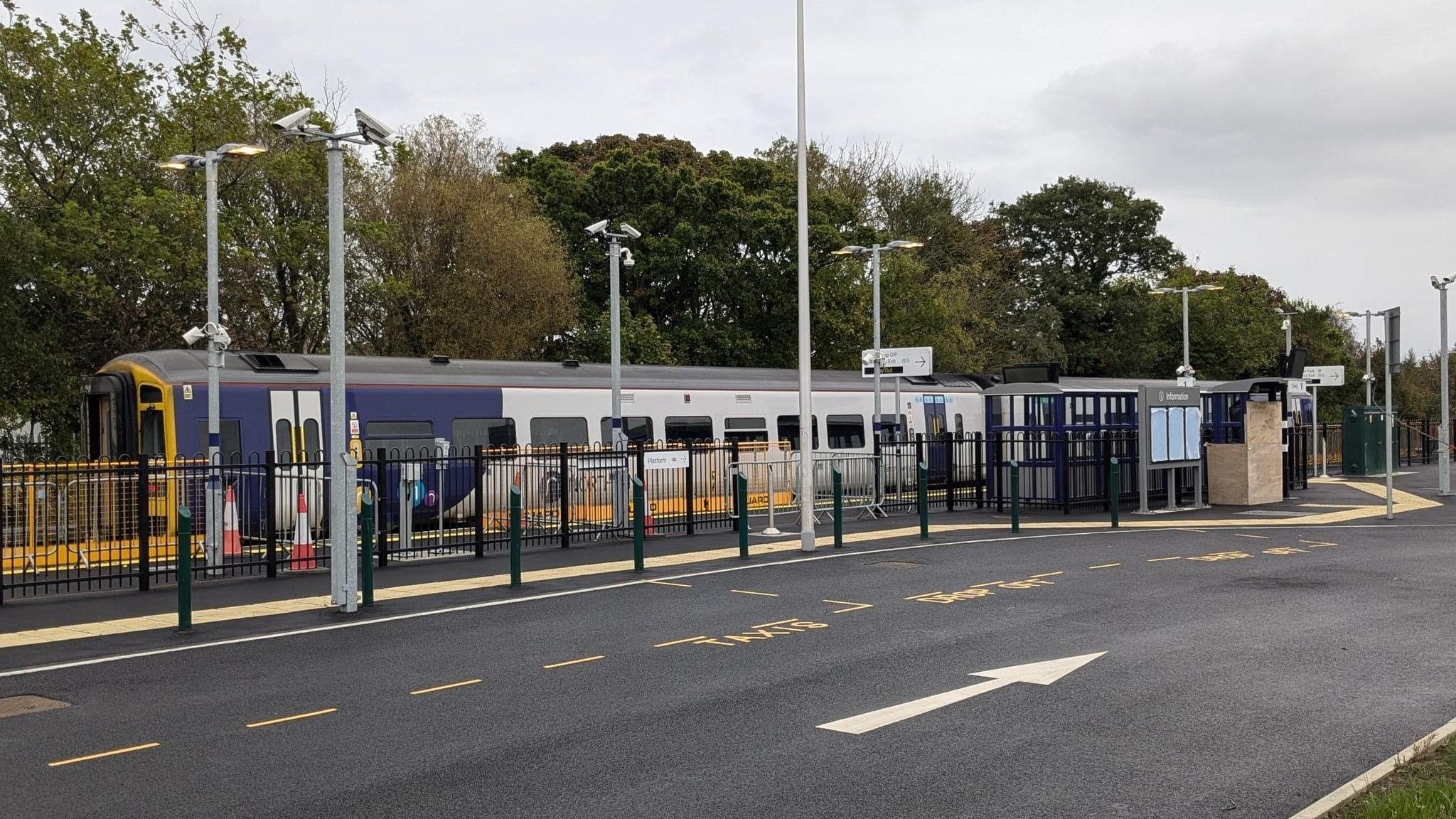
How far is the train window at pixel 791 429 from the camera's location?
29266 millimetres

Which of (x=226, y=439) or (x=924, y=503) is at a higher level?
(x=226, y=439)

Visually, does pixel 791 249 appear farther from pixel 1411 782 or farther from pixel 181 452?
pixel 1411 782

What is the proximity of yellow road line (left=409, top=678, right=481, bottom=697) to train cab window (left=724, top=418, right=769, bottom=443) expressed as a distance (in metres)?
18.2

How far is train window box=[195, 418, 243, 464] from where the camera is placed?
20.1 metres

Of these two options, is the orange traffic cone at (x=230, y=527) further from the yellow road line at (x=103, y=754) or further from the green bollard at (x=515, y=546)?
the yellow road line at (x=103, y=754)

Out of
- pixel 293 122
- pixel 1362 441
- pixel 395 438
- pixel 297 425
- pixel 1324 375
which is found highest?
pixel 293 122

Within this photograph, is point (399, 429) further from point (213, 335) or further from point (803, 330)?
point (803, 330)

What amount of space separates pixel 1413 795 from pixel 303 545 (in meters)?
14.2

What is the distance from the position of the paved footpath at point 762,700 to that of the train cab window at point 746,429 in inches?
509

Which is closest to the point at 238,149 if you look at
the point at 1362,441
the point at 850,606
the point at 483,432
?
the point at 483,432

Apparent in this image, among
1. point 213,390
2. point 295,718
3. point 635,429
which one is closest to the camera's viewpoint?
point 295,718

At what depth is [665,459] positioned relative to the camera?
1952 cm

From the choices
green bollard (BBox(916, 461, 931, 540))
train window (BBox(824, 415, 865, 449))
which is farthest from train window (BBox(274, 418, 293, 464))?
train window (BBox(824, 415, 865, 449))

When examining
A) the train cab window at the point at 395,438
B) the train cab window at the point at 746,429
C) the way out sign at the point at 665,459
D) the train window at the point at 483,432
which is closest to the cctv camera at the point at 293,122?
the way out sign at the point at 665,459
